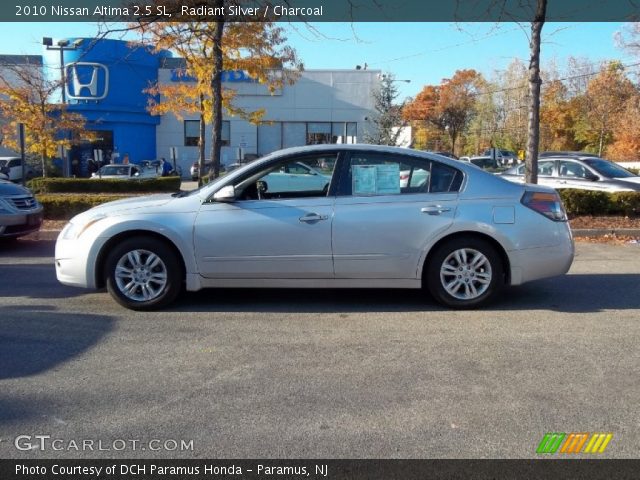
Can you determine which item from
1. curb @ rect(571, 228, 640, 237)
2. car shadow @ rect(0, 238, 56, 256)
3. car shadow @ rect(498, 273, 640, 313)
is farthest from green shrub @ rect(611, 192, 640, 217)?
car shadow @ rect(0, 238, 56, 256)

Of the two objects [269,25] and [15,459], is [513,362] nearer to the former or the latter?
[15,459]

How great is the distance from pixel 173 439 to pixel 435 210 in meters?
3.47

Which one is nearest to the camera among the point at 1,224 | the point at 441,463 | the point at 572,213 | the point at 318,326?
the point at 441,463

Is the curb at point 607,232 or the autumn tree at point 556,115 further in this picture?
the autumn tree at point 556,115

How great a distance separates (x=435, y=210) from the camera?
5852 millimetres

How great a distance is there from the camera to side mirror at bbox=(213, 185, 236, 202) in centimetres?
582

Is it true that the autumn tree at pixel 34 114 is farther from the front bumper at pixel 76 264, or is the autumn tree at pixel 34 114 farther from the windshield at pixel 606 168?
the front bumper at pixel 76 264

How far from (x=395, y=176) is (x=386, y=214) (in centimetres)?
42

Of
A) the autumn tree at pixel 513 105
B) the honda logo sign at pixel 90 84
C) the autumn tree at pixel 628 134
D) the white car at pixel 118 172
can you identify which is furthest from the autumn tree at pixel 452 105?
the white car at pixel 118 172

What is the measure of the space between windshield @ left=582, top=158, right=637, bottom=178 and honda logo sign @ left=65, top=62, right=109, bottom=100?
3300cm

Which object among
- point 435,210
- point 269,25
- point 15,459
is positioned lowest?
point 15,459

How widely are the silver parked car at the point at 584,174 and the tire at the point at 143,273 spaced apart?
35.6 ft

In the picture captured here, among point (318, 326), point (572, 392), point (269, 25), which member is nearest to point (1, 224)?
point (318, 326)

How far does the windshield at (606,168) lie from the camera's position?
14016 millimetres
